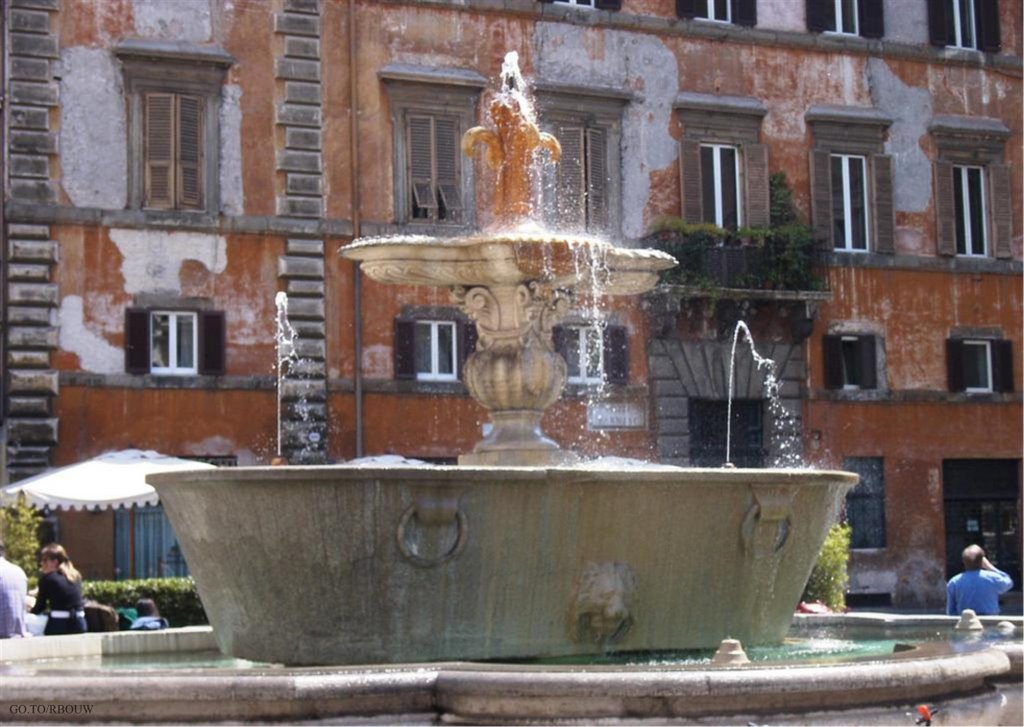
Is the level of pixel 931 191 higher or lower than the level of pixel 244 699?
higher

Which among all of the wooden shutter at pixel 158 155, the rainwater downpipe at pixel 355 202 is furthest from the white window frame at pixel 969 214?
the wooden shutter at pixel 158 155

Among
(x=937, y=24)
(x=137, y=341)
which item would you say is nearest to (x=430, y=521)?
(x=137, y=341)

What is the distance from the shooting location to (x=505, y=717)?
7660mm

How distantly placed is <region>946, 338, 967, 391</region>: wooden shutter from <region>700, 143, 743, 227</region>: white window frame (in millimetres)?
4379

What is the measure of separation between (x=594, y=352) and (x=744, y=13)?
628cm

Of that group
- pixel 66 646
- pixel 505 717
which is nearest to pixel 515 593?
pixel 505 717

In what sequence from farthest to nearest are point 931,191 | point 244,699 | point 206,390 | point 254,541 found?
1. point 931,191
2. point 206,390
3. point 254,541
4. point 244,699

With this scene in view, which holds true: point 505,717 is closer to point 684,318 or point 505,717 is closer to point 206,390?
point 206,390

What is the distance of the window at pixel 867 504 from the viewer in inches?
1158

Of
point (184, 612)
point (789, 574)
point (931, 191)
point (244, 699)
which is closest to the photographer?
point (244, 699)

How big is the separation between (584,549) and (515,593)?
0.43m

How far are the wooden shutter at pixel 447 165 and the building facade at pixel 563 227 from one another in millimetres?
41

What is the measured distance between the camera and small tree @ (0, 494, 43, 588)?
2145 centimetres

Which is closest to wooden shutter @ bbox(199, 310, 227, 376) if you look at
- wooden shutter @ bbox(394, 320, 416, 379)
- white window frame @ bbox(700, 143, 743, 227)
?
wooden shutter @ bbox(394, 320, 416, 379)
